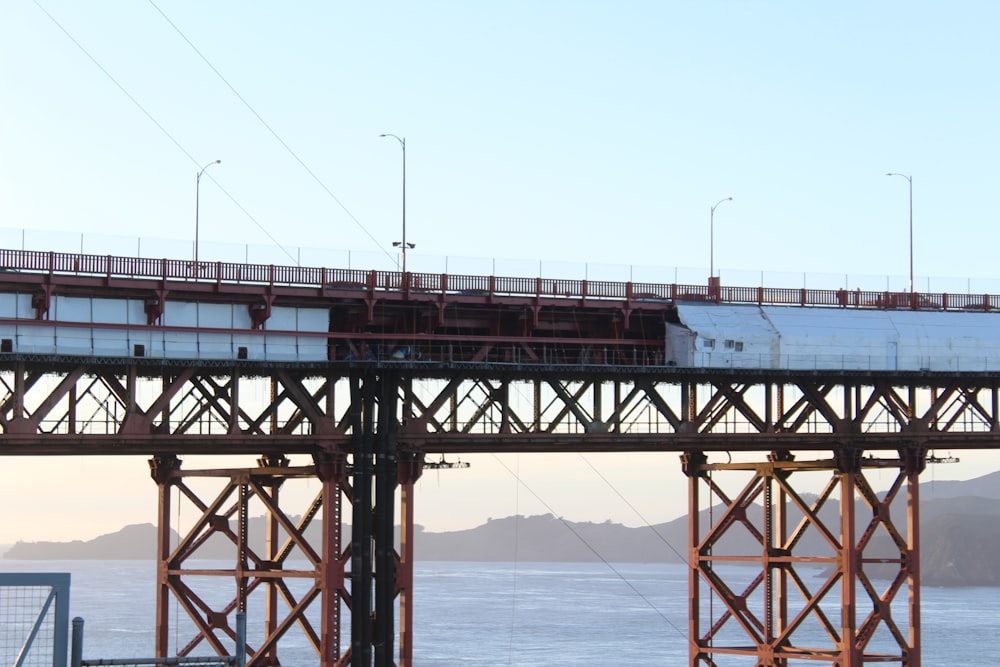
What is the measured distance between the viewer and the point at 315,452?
55.9 meters

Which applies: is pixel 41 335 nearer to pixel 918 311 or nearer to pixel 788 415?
pixel 788 415

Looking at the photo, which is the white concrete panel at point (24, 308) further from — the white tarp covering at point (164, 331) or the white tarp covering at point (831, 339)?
the white tarp covering at point (831, 339)

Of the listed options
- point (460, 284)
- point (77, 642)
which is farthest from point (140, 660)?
point (460, 284)

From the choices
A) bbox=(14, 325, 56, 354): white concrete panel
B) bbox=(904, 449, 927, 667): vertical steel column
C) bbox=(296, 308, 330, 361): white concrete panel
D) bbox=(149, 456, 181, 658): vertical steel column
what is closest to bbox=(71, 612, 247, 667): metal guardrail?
bbox=(14, 325, 56, 354): white concrete panel

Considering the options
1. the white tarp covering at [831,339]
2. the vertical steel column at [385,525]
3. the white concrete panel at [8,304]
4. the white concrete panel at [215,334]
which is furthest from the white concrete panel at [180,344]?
the white tarp covering at [831,339]

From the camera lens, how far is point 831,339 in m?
62.9

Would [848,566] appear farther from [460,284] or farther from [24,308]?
[24,308]

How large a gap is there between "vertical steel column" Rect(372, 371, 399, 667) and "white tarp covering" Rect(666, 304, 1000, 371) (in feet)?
42.2

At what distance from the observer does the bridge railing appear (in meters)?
53.9

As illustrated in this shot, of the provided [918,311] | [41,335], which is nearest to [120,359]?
[41,335]

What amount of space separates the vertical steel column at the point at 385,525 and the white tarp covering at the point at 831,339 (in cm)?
1286

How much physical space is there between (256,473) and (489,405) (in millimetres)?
9827

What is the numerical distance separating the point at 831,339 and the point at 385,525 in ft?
69.1

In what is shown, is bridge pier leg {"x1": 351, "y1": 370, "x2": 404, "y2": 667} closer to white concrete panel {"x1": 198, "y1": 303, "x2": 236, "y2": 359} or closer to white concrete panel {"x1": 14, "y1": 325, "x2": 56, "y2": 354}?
white concrete panel {"x1": 198, "y1": 303, "x2": 236, "y2": 359}
